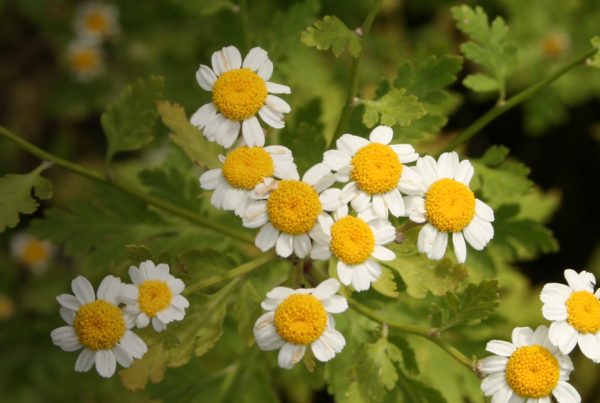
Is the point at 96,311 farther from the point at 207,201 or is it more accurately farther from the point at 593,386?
the point at 593,386

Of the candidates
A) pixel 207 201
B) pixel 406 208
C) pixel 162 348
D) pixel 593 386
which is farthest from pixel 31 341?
pixel 593 386

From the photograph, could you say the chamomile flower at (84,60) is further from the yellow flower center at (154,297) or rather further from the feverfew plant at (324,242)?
the yellow flower center at (154,297)

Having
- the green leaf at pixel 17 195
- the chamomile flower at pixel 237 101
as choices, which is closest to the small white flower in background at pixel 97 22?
the green leaf at pixel 17 195

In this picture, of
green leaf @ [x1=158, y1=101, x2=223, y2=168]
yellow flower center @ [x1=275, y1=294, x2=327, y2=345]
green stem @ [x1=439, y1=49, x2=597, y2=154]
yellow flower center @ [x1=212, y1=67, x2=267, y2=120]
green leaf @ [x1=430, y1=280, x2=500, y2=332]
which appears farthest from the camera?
green stem @ [x1=439, y1=49, x2=597, y2=154]

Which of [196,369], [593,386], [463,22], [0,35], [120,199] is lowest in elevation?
[593,386]

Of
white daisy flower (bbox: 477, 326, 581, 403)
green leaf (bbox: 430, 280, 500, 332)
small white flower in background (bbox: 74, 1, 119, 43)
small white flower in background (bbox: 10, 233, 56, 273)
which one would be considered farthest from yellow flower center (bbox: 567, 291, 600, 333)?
small white flower in background (bbox: 74, 1, 119, 43)

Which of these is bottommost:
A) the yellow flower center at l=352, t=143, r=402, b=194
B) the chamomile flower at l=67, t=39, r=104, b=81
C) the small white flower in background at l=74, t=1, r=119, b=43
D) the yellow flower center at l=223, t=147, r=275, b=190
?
the chamomile flower at l=67, t=39, r=104, b=81

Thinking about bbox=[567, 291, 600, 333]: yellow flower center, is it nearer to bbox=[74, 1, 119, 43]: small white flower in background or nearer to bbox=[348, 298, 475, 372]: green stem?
bbox=[348, 298, 475, 372]: green stem
